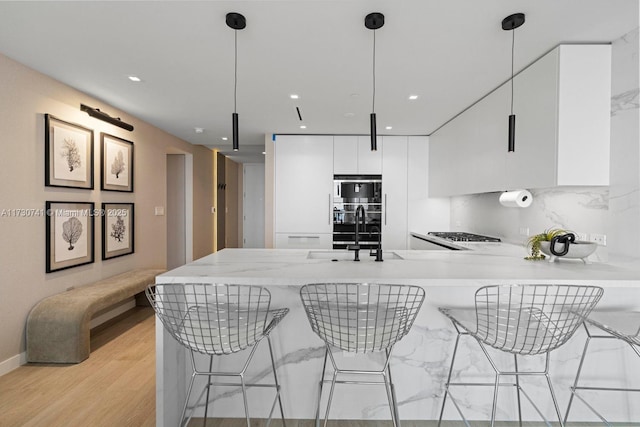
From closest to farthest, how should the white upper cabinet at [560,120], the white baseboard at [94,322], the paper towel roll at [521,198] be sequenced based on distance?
the white upper cabinet at [560,120], the white baseboard at [94,322], the paper towel roll at [521,198]

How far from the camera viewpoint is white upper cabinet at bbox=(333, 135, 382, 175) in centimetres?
505

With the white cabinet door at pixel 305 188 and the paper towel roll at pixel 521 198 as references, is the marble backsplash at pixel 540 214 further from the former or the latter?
the white cabinet door at pixel 305 188

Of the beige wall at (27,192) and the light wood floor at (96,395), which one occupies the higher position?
the beige wall at (27,192)

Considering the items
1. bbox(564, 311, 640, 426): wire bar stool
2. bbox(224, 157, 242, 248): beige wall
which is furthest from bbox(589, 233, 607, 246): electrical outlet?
bbox(224, 157, 242, 248): beige wall

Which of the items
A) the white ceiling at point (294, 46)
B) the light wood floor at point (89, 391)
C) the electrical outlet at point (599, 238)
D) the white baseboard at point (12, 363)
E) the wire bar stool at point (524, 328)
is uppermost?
the white ceiling at point (294, 46)

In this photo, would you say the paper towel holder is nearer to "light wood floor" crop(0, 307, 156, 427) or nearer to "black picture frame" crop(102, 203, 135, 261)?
"light wood floor" crop(0, 307, 156, 427)

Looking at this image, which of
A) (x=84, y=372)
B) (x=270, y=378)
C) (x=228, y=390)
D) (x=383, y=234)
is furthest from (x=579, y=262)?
(x=84, y=372)

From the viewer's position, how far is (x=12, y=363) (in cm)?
266

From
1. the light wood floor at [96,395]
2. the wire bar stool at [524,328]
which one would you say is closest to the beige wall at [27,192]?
the light wood floor at [96,395]

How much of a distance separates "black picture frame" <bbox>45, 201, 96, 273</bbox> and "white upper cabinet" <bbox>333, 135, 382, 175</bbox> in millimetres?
3155

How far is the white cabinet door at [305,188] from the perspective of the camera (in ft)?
16.5

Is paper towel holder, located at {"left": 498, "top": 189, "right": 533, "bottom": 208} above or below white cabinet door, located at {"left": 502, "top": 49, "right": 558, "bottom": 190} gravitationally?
below

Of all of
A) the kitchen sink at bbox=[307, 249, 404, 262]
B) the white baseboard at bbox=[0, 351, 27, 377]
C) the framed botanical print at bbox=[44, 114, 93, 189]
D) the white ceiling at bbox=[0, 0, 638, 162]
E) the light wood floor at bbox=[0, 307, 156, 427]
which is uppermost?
the white ceiling at bbox=[0, 0, 638, 162]

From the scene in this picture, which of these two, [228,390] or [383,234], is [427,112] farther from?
[228,390]
